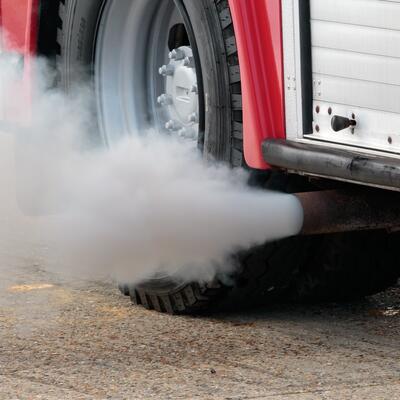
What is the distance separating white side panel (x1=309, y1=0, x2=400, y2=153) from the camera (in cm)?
362

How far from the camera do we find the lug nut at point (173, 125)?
15.2 ft

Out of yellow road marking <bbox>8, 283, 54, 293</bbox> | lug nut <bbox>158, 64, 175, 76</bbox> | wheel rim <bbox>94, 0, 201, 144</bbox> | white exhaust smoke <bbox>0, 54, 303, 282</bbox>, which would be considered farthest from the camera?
yellow road marking <bbox>8, 283, 54, 293</bbox>

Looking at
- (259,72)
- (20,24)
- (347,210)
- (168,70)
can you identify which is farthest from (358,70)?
(20,24)

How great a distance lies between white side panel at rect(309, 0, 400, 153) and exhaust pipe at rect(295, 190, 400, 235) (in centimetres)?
27

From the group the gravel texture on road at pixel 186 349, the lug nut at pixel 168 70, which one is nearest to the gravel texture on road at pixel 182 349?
the gravel texture on road at pixel 186 349

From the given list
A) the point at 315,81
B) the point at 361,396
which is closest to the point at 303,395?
the point at 361,396

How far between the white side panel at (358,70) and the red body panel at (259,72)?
0.13 meters

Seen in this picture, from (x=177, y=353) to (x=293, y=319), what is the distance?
1.92 ft

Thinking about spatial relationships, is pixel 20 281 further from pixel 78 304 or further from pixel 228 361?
pixel 228 361

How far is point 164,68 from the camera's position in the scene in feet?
15.2

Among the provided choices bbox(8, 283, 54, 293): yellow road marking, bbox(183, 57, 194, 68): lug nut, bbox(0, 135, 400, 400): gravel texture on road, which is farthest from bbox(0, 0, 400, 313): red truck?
bbox(8, 283, 54, 293): yellow road marking

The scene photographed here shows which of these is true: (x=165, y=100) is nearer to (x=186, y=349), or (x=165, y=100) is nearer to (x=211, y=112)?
(x=211, y=112)

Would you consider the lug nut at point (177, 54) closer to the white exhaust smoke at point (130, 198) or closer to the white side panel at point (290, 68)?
the white exhaust smoke at point (130, 198)

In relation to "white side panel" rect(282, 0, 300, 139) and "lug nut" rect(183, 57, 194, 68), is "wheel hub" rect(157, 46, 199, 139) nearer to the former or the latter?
"lug nut" rect(183, 57, 194, 68)
